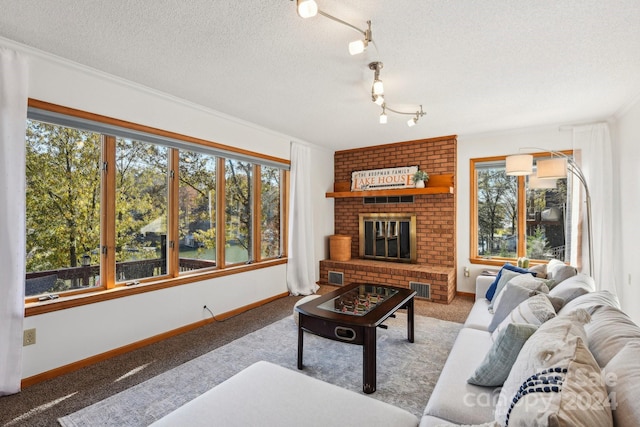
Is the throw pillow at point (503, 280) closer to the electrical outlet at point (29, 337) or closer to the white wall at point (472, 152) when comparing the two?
the white wall at point (472, 152)

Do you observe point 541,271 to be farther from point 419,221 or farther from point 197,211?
point 197,211

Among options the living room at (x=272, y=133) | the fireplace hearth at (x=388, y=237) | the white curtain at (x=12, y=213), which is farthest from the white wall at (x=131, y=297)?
the fireplace hearth at (x=388, y=237)

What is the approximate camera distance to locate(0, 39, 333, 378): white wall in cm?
234

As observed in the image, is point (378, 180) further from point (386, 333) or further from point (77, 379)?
point (77, 379)

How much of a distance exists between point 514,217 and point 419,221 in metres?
1.32

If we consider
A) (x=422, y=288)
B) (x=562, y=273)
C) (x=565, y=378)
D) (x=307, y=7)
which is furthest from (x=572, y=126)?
(x=565, y=378)

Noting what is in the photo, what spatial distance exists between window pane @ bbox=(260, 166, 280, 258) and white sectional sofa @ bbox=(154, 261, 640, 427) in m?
2.89

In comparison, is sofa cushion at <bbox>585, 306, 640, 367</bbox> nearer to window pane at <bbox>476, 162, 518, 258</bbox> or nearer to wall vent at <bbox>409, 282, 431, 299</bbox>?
wall vent at <bbox>409, 282, 431, 299</bbox>

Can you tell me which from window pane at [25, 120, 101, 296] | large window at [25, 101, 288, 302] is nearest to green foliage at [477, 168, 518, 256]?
large window at [25, 101, 288, 302]

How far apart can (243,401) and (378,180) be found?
4353 millimetres

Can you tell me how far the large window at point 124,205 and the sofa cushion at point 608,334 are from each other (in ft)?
10.7

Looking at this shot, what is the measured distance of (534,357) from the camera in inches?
43.1

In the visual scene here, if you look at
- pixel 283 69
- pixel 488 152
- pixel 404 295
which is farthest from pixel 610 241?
pixel 283 69

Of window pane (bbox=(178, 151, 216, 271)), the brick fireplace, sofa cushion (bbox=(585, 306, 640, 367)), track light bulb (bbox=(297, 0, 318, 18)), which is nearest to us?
sofa cushion (bbox=(585, 306, 640, 367))
